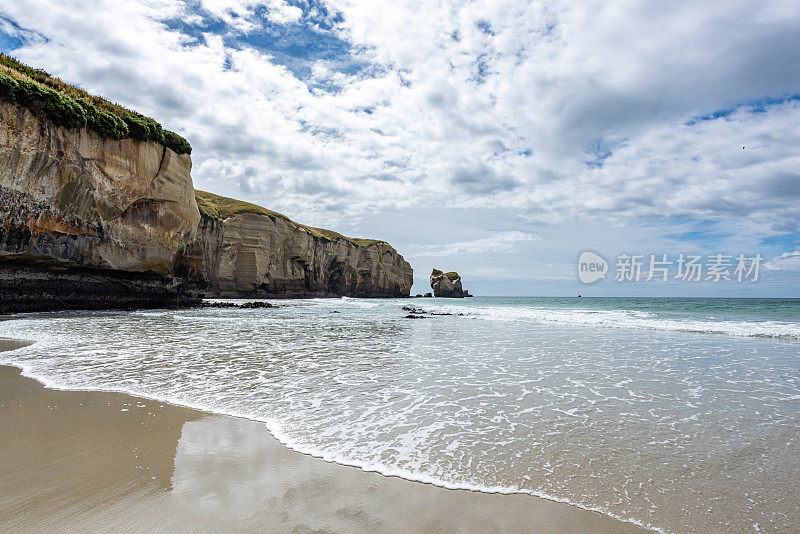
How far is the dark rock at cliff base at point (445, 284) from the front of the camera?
4390 inches

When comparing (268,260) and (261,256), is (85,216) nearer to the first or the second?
(261,256)

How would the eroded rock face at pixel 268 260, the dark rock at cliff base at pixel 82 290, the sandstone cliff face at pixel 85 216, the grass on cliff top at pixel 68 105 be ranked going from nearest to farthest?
1. the grass on cliff top at pixel 68 105
2. the sandstone cliff face at pixel 85 216
3. the dark rock at cliff base at pixel 82 290
4. the eroded rock face at pixel 268 260

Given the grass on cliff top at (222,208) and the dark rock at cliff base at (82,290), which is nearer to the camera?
the dark rock at cliff base at (82,290)

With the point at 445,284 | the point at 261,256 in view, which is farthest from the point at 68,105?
the point at 445,284

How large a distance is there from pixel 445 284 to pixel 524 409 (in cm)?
10697

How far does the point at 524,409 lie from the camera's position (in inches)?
226

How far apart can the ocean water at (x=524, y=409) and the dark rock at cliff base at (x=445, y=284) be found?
9914cm

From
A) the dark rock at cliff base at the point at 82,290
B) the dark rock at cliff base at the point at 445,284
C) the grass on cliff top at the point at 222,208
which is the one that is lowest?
the dark rock at cliff base at the point at 82,290

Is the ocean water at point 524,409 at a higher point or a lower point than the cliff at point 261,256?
lower

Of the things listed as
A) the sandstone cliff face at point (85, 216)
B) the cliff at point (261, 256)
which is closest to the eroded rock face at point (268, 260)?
the cliff at point (261, 256)

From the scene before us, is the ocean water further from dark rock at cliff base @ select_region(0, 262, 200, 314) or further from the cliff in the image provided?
the cliff

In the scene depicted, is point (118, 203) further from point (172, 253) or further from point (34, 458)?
point (34, 458)

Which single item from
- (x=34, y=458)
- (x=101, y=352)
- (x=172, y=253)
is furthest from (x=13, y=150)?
(x=34, y=458)

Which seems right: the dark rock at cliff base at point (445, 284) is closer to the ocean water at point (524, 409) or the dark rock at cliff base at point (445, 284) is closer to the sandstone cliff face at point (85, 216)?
the sandstone cliff face at point (85, 216)
